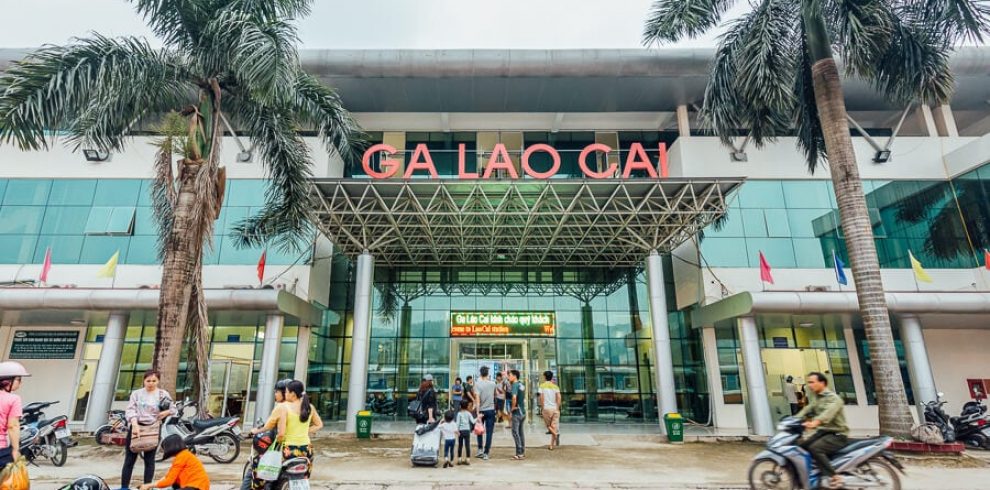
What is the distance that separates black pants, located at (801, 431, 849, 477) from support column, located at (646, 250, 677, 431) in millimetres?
8617

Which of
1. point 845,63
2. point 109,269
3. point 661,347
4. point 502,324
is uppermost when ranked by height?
point 845,63

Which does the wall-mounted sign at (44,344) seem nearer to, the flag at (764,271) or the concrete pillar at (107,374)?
the concrete pillar at (107,374)

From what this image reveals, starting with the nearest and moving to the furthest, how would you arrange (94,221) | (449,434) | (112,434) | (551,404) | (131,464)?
1. (131,464)
2. (449,434)
3. (112,434)
4. (551,404)
5. (94,221)

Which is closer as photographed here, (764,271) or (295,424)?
(295,424)

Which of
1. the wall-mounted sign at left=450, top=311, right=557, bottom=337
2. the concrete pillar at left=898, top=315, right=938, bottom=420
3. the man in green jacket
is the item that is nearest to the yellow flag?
the wall-mounted sign at left=450, top=311, right=557, bottom=337

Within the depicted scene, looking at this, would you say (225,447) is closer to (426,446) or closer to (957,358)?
(426,446)

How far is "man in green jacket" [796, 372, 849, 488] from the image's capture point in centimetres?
617

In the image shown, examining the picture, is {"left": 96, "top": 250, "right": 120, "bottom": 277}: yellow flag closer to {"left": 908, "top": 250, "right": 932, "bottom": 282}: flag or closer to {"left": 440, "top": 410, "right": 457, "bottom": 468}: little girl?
{"left": 440, "top": 410, "right": 457, "bottom": 468}: little girl

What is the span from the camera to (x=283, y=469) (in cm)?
489

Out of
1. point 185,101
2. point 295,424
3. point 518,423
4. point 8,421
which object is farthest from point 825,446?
point 185,101

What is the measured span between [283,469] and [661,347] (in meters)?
13.1

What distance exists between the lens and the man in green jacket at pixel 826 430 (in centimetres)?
617

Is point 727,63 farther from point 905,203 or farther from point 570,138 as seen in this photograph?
point 905,203

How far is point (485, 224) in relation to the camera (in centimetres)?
1639
